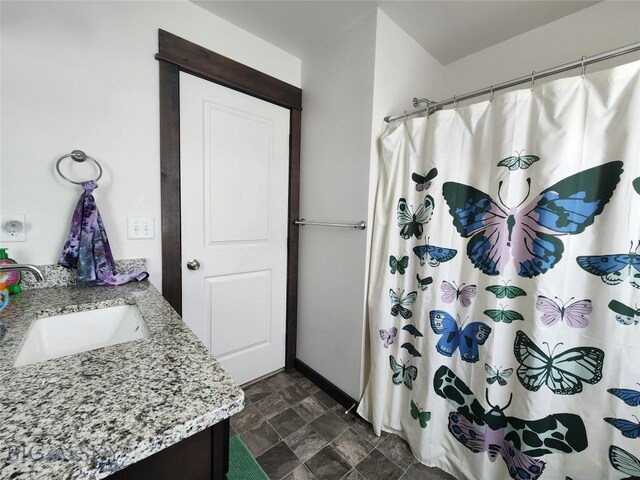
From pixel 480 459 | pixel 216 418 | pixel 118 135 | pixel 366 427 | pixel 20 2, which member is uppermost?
pixel 20 2

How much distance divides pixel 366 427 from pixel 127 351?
136cm

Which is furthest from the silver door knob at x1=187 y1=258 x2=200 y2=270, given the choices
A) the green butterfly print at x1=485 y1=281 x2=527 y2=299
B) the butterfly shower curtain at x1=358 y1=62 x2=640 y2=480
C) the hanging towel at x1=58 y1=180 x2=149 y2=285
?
the green butterfly print at x1=485 y1=281 x2=527 y2=299

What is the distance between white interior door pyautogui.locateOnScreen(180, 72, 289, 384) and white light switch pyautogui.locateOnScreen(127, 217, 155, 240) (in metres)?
0.16

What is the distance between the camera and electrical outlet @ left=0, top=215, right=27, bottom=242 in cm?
104

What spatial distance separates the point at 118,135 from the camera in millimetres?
1256

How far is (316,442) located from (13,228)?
5.55 ft

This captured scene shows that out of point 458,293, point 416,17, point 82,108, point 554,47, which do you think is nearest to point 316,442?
point 458,293

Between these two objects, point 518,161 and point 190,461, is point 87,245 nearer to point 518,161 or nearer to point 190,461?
point 190,461

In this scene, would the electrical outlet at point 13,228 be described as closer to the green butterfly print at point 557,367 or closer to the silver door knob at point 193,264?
the silver door knob at point 193,264

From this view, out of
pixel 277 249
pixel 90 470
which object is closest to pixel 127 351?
pixel 90 470

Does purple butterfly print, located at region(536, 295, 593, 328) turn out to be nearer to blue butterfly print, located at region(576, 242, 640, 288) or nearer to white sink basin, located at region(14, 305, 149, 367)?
blue butterfly print, located at region(576, 242, 640, 288)

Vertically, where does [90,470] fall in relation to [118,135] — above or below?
below

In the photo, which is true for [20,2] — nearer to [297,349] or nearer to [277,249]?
[277,249]

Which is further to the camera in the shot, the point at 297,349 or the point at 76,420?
the point at 297,349
